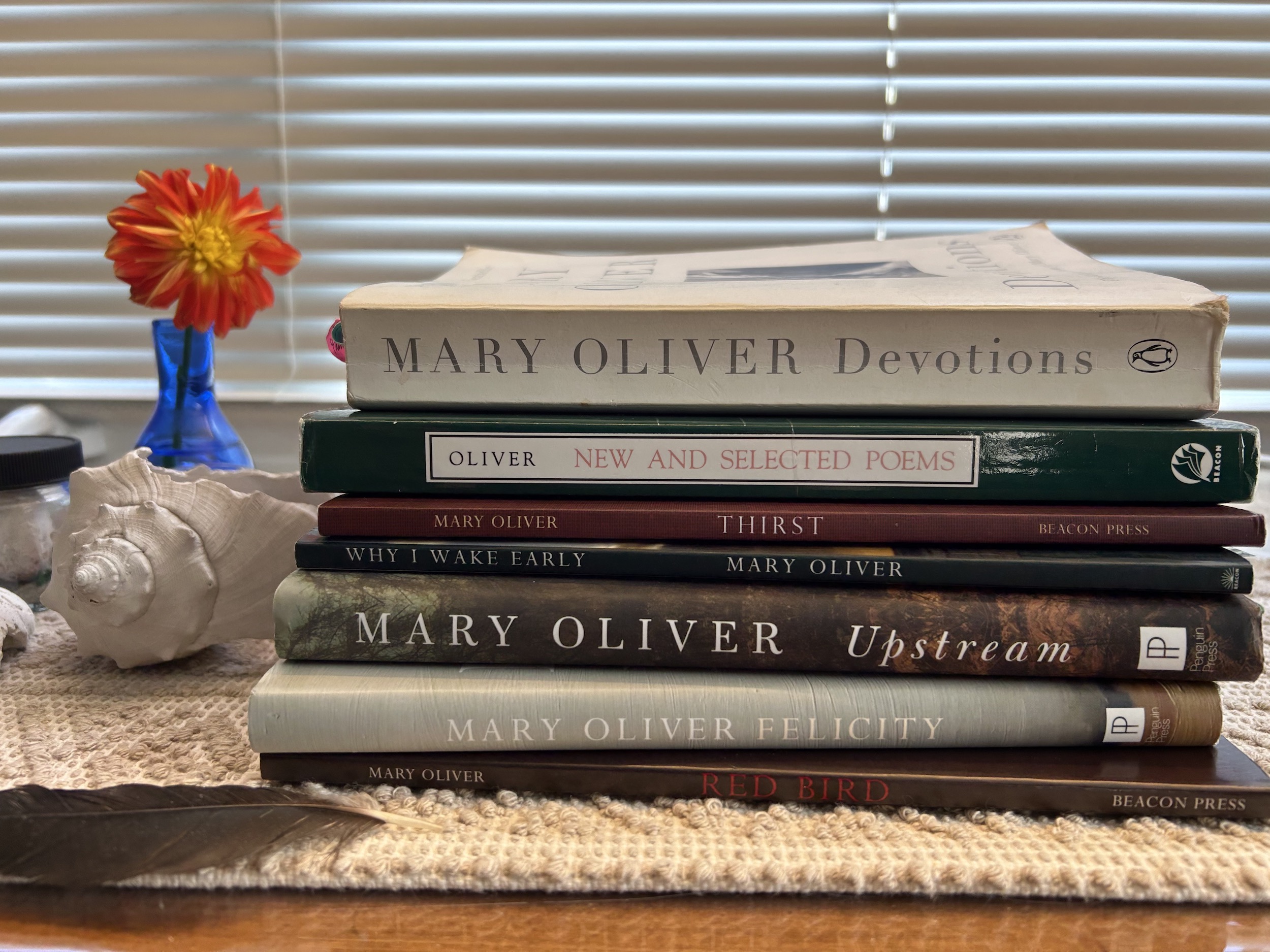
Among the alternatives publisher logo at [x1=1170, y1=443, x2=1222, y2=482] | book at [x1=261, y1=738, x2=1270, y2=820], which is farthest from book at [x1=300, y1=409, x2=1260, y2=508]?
book at [x1=261, y1=738, x2=1270, y2=820]

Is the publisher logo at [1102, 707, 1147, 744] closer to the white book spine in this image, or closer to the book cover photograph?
the book cover photograph

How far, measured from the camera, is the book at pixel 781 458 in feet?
1.42

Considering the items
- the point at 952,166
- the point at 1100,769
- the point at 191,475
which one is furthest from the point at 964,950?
the point at 952,166

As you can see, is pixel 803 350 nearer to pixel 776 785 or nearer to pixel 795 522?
pixel 795 522

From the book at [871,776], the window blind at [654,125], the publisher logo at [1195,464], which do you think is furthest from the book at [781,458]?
the window blind at [654,125]

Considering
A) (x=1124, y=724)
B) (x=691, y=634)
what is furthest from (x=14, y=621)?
(x=1124, y=724)

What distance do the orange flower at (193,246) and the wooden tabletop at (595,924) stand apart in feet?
1.34

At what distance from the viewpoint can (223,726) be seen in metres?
0.50

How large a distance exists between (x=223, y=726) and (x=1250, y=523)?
0.51 metres

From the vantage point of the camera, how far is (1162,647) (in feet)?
1.41

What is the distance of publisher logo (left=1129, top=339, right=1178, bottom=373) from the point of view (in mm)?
428

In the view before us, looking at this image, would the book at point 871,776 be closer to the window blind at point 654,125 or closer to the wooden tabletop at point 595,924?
the wooden tabletop at point 595,924

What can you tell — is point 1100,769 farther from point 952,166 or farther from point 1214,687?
point 952,166

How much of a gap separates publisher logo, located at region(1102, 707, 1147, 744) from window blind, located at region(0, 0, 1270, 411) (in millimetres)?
606
